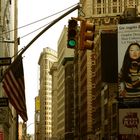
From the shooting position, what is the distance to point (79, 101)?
19138 cm

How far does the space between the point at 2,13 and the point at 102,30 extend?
108363mm

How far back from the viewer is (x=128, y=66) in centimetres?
10900

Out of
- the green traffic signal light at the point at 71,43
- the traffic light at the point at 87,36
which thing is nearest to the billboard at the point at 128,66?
the green traffic signal light at the point at 71,43

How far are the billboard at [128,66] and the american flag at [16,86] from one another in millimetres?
87756

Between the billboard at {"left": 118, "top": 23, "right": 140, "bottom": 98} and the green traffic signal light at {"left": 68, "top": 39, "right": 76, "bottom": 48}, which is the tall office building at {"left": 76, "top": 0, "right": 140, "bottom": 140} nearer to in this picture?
the billboard at {"left": 118, "top": 23, "right": 140, "bottom": 98}

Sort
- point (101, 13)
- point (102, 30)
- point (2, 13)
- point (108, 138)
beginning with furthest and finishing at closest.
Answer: point (101, 13) → point (102, 30) → point (108, 138) → point (2, 13)

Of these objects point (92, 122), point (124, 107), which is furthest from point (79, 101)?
Answer: point (124, 107)

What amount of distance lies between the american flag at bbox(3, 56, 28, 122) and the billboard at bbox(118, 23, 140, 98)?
87.8m

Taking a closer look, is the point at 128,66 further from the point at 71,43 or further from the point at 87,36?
the point at 87,36

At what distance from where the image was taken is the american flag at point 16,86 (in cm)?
1941

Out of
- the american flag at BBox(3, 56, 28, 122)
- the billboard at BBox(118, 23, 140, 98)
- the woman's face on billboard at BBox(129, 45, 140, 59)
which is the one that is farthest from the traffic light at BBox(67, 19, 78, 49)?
the woman's face on billboard at BBox(129, 45, 140, 59)

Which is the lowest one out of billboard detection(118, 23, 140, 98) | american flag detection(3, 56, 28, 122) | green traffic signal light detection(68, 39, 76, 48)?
american flag detection(3, 56, 28, 122)

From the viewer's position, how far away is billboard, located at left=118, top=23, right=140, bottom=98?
108 metres

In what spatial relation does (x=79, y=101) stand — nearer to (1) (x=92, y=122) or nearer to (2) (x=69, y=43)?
(1) (x=92, y=122)
